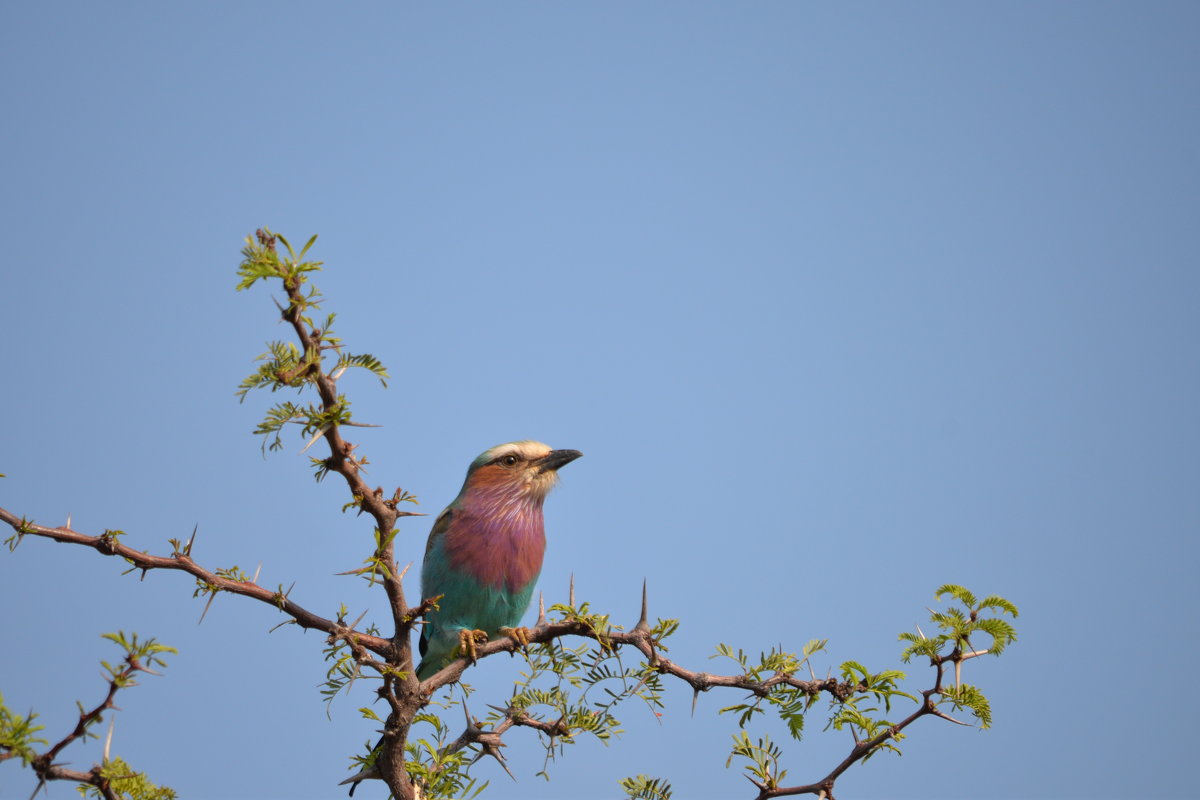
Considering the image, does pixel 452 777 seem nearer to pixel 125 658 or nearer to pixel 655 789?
pixel 655 789

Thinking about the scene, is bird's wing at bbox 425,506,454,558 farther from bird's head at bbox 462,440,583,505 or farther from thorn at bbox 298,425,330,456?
thorn at bbox 298,425,330,456

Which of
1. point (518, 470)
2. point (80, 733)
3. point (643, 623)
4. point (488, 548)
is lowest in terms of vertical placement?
point (80, 733)

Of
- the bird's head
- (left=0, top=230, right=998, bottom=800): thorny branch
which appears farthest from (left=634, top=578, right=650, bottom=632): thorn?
the bird's head

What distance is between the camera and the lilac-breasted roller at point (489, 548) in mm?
6133

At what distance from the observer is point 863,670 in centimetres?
416

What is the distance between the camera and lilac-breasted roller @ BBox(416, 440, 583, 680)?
613cm

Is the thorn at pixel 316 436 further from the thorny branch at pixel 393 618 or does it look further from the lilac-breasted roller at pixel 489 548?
the lilac-breasted roller at pixel 489 548

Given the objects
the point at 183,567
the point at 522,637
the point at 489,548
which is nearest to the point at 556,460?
the point at 489,548

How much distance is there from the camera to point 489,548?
6230 mm

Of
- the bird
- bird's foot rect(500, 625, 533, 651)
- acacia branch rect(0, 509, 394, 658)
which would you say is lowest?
acacia branch rect(0, 509, 394, 658)

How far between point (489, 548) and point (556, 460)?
0.82 meters

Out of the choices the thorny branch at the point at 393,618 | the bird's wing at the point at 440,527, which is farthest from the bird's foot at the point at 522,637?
the bird's wing at the point at 440,527

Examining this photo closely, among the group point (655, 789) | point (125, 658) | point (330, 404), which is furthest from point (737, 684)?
point (125, 658)

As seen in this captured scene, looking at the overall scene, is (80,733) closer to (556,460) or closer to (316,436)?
(316,436)
